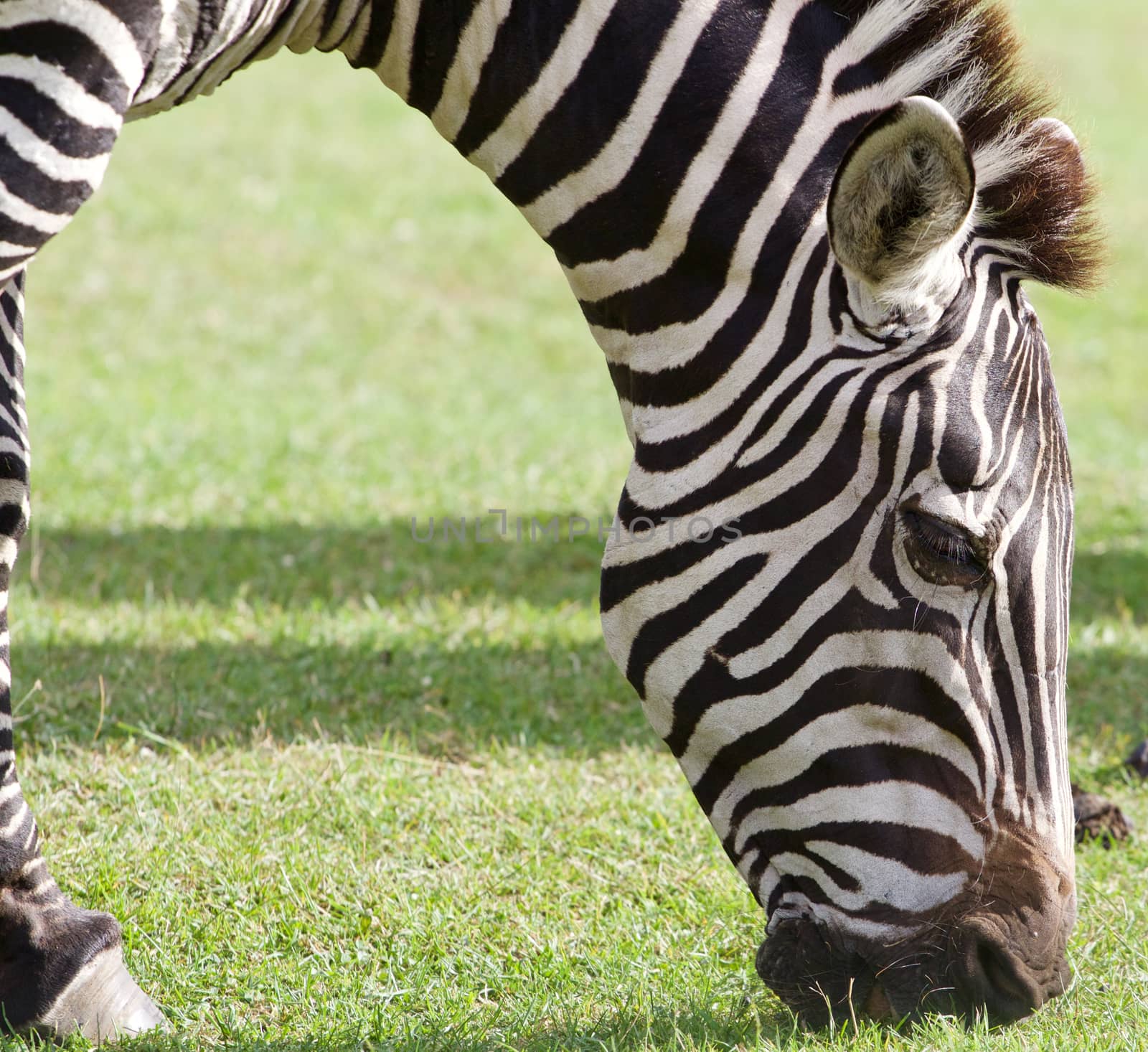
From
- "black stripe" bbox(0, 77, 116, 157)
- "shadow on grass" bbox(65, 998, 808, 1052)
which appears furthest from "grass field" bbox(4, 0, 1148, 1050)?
"black stripe" bbox(0, 77, 116, 157)

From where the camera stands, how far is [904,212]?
2.14 m

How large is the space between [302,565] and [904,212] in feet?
13.8

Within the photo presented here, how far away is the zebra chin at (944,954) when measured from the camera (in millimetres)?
2246

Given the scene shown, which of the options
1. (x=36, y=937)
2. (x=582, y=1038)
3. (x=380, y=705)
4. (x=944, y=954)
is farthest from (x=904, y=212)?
(x=380, y=705)

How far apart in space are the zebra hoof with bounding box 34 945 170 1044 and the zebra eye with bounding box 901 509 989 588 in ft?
6.07

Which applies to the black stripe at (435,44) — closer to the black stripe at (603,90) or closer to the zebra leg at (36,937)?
the black stripe at (603,90)

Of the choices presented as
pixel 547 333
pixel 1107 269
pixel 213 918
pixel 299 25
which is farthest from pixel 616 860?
pixel 547 333

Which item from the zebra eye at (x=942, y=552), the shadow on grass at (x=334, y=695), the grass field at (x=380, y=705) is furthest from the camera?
the shadow on grass at (x=334, y=695)

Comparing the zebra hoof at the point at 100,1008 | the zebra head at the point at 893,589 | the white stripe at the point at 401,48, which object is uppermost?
the white stripe at the point at 401,48

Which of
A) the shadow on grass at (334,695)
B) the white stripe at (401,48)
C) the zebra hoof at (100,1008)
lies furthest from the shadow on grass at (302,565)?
the white stripe at (401,48)

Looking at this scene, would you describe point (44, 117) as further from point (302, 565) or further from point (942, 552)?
point (302, 565)

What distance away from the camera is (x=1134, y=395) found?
1093 centimetres

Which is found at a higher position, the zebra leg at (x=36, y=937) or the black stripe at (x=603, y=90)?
the black stripe at (x=603, y=90)

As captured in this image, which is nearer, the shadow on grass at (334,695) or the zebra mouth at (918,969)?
the zebra mouth at (918,969)
